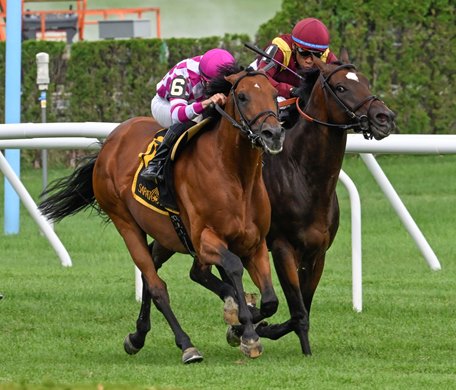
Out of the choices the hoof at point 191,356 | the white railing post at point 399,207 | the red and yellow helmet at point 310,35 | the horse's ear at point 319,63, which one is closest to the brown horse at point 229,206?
the hoof at point 191,356

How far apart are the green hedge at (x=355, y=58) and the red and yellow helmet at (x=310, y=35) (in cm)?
947

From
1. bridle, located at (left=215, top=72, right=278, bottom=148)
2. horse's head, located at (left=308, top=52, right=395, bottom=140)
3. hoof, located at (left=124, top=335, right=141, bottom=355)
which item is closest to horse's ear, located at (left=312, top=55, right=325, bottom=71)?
horse's head, located at (left=308, top=52, right=395, bottom=140)

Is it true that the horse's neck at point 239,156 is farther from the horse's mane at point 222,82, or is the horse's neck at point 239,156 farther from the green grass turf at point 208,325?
the green grass turf at point 208,325

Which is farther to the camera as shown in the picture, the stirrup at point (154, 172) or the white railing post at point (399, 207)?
the white railing post at point (399, 207)

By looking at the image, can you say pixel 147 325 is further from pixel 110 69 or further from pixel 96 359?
pixel 110 69

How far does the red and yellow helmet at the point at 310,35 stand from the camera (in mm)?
7047

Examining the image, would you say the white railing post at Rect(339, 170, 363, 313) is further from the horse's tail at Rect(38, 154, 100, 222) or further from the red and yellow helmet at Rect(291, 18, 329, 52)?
the horse's tail at Rect(38, 154, 100, 222)

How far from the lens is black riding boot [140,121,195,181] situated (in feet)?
22.4

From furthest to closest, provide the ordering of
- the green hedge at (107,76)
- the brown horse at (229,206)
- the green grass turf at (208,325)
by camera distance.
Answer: the green hedge at (107,76)
the brown horse at (229,206)
the green grass turf at (208,325)

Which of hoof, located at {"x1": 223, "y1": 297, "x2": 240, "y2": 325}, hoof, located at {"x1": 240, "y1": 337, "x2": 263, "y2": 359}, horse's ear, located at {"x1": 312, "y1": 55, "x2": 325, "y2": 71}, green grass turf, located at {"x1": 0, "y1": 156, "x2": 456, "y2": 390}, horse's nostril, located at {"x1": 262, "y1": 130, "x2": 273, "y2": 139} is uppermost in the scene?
horse's ear, located at {"x1": 312, "y1": 55, "x2": 325, "y2": 71}

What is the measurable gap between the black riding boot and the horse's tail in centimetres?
98

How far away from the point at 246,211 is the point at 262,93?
1.91ft

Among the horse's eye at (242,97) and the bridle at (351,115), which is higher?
the horse's eye at (242,97)

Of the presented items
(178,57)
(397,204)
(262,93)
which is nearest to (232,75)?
(262,93)
